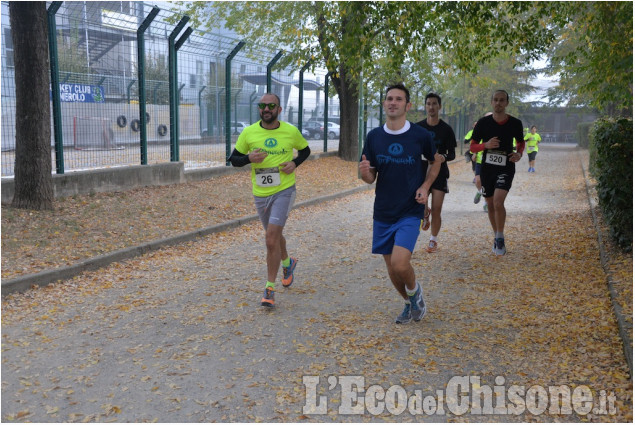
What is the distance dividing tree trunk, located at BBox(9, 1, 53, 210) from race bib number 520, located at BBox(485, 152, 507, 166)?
618cm

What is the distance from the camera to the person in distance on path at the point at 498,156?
8.47 m

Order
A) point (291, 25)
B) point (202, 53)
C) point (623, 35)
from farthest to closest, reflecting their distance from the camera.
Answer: point (291, 25) < point (202, 53) < point (623, 35)

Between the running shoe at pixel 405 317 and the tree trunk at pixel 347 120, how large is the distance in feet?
59.2

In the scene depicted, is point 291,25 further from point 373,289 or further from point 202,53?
point 373,289

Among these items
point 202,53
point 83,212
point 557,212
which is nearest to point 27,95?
point 83,212

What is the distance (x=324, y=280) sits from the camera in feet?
24.1

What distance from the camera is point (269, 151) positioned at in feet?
21.2

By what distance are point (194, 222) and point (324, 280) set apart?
3.87 meters

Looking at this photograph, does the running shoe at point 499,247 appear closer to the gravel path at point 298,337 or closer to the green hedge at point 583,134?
the gravel path at point 298,337

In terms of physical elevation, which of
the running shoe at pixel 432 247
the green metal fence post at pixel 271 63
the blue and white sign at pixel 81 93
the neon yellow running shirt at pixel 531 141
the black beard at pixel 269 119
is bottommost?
the running shoe at pixel 432 247

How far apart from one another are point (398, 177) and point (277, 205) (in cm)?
150

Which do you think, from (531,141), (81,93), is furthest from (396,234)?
(531,141)

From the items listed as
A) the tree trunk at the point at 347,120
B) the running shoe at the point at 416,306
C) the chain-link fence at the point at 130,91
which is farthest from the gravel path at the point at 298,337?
the tree trunk at the point at 347,120

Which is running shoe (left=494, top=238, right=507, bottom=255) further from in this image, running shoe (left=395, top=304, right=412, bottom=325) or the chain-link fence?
the chain-link fence
